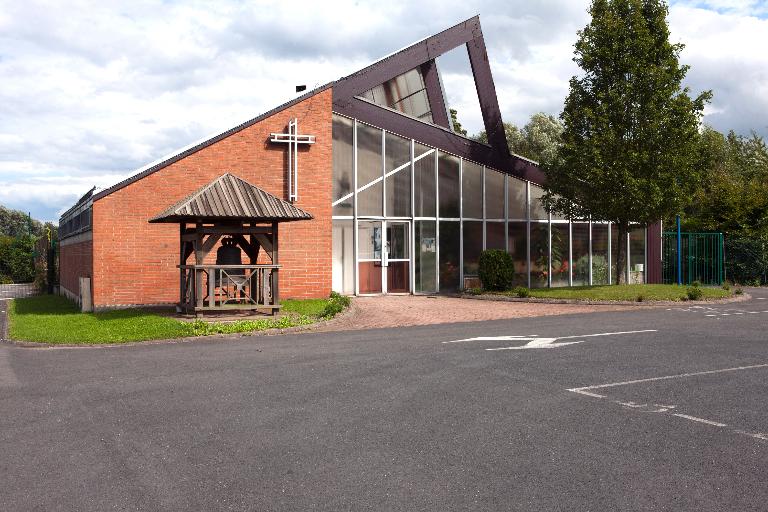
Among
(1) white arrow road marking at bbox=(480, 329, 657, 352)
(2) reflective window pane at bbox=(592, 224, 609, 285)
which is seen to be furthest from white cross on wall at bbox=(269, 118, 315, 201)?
(2) reflective window pane at bbox=(592, 224, 609, 285)

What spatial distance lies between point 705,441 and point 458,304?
14232 mm

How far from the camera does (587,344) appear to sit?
11.8 m

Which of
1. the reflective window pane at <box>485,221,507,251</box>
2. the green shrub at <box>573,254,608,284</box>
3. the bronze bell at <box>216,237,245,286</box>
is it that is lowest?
the green shrub at <box>573,254,608,284</box>

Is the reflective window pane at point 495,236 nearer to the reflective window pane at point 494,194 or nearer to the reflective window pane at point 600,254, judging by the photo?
the reflective window pane at point 494,194

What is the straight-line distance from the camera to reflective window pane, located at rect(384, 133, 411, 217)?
74.9ft

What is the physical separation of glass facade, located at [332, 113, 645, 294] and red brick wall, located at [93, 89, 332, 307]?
0.99 m

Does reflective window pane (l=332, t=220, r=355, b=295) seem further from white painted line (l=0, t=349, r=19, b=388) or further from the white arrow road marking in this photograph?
white painted line (l=0, t=349, r=19, b=388)

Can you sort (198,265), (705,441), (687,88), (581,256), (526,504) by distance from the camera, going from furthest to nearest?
(581,256) → (687,88) → (198,265) → (705,441) → (526,504)

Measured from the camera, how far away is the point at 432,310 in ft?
61.1

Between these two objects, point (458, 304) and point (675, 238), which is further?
point (675, 238)

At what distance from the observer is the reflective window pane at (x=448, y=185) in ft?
77.4

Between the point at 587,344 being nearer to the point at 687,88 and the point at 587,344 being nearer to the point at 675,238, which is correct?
the point at 687,88

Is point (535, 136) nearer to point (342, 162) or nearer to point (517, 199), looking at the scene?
point (517, 199)

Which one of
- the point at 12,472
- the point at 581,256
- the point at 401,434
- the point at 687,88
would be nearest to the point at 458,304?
the point at 581,256
